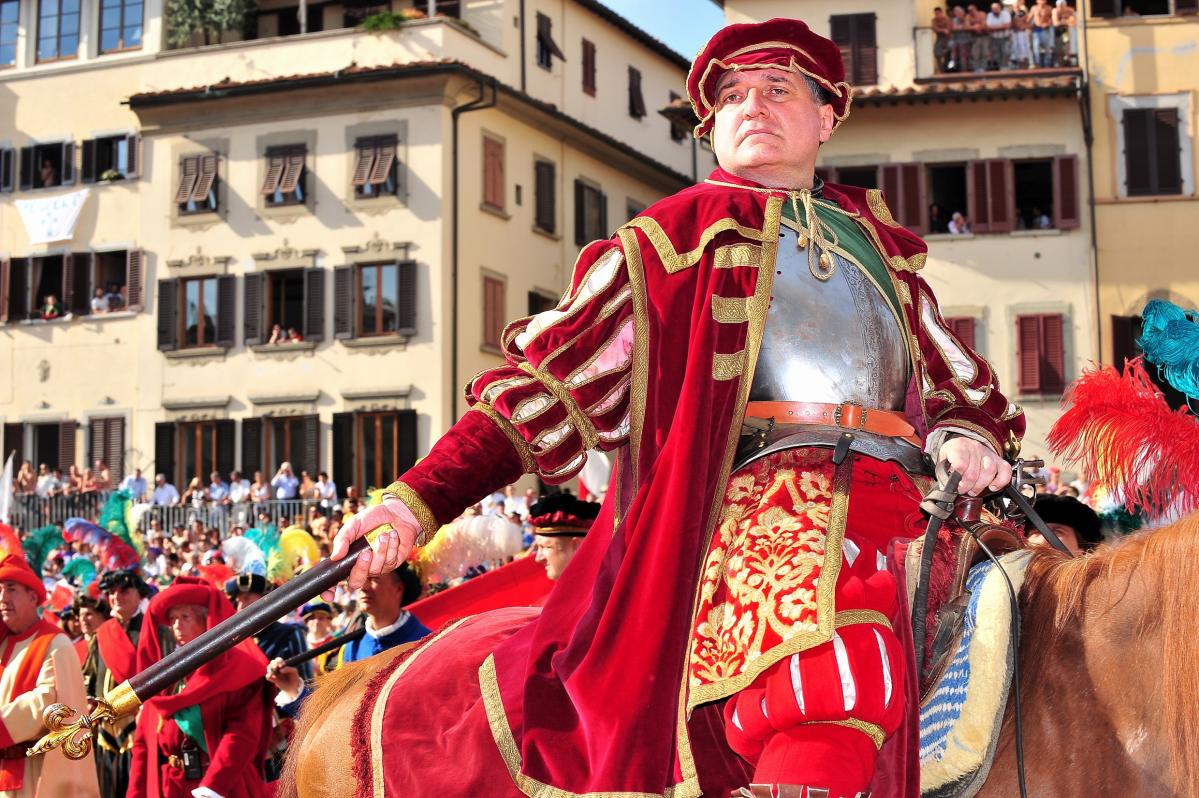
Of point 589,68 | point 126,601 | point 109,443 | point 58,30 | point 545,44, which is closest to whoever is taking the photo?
point 126,601

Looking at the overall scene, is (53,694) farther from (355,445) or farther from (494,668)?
(355,445)

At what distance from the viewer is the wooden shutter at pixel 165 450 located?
123 feet

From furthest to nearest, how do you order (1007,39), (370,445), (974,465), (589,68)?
(589,68) < (370,445) < (1007,39) < (974,465)

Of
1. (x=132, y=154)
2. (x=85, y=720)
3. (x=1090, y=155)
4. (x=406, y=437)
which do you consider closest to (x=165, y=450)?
(x=406, y=437)

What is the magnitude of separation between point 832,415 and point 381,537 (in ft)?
3.93

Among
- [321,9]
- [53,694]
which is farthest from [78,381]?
[53,694]

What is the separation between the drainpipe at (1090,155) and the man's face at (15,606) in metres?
25.1

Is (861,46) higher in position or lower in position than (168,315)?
higher

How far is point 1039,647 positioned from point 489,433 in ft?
5.01

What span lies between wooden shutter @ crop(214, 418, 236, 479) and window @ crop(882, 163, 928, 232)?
14.8m

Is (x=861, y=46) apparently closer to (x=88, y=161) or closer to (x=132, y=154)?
(x=132, y=154)

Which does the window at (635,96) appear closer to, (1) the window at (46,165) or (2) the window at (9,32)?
(1) the window at (46,165)

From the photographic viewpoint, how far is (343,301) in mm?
36656

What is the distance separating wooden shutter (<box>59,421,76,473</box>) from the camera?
3875cm
